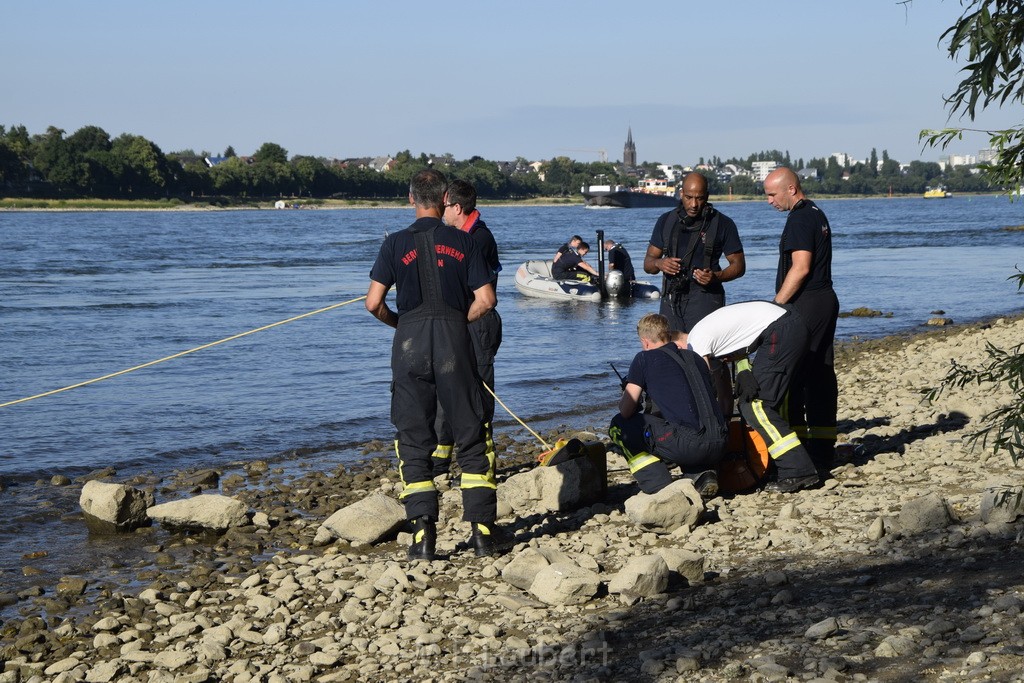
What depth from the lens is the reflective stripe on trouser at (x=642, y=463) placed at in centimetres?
657

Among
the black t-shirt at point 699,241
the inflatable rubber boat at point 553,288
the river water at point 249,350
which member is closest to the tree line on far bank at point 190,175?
the river water at point 249,350

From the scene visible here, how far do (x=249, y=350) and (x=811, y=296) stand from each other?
12335mm

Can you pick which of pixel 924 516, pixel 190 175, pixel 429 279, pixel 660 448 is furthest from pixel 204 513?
pixel 190 175

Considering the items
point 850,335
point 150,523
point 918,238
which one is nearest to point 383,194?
point 918,238

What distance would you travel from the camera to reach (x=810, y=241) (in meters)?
6.81

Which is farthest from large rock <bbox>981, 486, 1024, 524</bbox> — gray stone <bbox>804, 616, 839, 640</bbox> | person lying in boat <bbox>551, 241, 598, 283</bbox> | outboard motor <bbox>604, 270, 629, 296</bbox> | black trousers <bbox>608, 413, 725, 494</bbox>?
person lying in boat <bbox>551, 241, 598, 283</bbox>

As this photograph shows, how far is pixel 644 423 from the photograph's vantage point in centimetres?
661

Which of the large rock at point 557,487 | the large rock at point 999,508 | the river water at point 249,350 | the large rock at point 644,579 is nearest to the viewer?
the large rock at point 644,579

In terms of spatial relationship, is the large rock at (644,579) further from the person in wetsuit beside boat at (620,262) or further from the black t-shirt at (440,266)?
the person in wetsuit beside boat at (620,262)

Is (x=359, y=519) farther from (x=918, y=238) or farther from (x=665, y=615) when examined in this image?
(x=918, y=238)

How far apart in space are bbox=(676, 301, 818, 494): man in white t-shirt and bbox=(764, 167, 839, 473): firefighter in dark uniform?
0.18 meters

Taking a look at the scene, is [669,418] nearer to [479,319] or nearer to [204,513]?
[479,319]

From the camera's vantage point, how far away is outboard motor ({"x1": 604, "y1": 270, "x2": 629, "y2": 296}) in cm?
2681

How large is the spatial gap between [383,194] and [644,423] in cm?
14433
